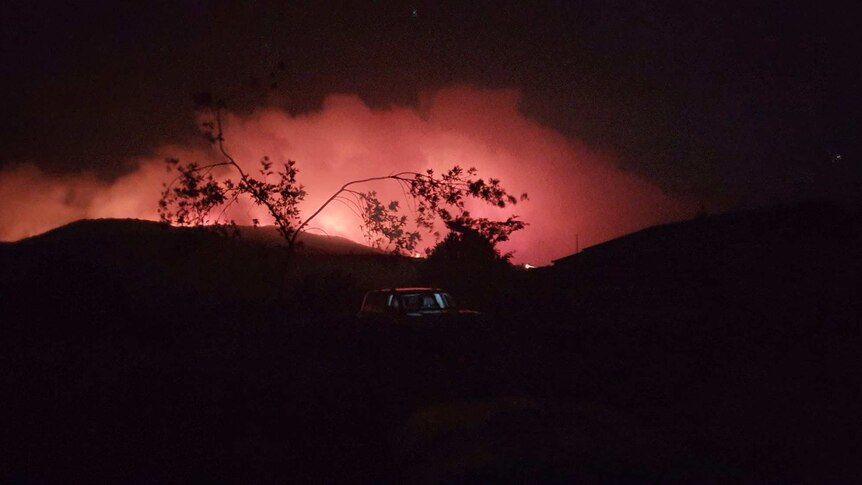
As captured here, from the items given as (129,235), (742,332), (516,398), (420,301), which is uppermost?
(129,235)

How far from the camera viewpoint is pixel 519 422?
12.3ft

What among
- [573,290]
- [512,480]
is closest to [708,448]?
[512,480]

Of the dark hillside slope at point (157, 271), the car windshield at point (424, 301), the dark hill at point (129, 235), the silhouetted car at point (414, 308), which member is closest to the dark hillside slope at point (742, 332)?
the silhouetted car at point (414, 308)

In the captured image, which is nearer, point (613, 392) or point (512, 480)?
point (512, 480)

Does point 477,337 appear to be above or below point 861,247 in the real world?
below

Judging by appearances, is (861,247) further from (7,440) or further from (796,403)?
(7,440)

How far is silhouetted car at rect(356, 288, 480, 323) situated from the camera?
13.4 meters

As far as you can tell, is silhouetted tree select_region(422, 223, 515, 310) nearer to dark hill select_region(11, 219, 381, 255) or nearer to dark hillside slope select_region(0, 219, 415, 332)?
dark hillside slope select_region(0, 219, 415, 332)

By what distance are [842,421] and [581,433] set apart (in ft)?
18.9

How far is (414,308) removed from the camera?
1426 cm

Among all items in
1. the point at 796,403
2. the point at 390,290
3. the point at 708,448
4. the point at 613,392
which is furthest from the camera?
the point at 390,290

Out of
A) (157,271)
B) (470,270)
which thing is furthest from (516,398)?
(157,271)

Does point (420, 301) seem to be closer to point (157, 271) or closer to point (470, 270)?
point (470, 270)

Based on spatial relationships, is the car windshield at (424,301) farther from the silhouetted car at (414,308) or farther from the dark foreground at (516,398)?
the dark foreground at (516,398)
